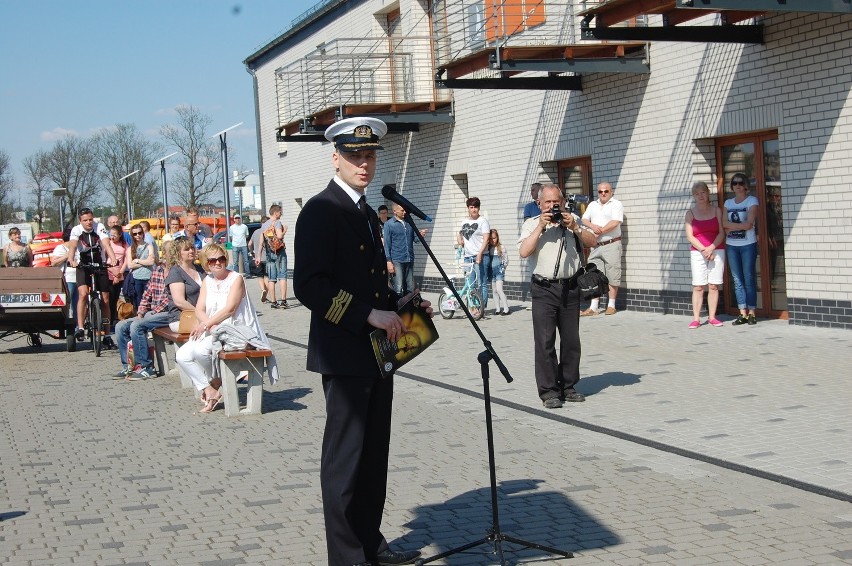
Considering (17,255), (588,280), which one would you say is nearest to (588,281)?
(588,280)

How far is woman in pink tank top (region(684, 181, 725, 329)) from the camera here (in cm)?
1434

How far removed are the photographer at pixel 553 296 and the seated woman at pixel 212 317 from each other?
2.61 meters

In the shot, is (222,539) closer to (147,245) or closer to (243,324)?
(243,324)

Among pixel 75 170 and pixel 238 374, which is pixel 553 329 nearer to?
pixel 238 374

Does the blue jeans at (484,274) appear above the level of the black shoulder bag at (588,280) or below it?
below

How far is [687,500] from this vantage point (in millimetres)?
6418

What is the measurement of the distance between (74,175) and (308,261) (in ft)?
238

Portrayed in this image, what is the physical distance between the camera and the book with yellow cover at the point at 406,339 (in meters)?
4.98

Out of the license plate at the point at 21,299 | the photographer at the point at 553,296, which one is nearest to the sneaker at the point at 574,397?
the photographer at the point at 553,296

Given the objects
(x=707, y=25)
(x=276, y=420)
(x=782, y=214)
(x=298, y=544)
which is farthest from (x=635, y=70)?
(x=298, y=544)

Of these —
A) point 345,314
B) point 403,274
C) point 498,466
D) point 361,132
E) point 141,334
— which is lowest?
point 498,466

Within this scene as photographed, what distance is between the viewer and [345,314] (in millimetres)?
4914

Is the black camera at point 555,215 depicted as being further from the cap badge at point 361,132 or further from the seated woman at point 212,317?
the cap badge at point 361,132

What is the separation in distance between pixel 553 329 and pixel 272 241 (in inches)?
524
